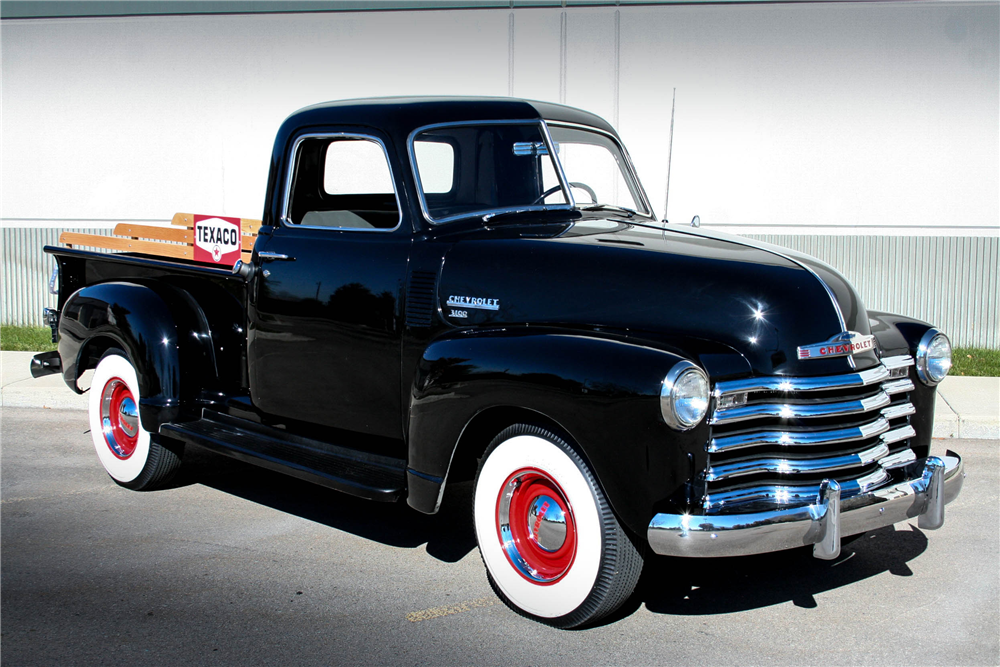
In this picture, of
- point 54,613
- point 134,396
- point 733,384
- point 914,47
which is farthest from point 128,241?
point 914,47

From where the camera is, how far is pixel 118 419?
18.0 feet

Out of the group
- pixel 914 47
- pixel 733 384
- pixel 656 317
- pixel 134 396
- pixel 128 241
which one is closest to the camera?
pixel 733 384

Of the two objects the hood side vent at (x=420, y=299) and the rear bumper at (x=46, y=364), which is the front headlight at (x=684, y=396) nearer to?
the hood side vent at (x=420, y=299)

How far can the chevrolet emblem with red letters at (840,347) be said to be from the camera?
3.42 metres

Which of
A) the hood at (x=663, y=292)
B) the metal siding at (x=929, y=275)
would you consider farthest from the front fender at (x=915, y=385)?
the metal siding at (x=929, y=275)

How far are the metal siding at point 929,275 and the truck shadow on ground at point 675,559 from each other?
5.58 m

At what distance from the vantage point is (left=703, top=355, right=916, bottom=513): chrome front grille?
3.24 metres

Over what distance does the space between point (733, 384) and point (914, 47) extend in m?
7.81

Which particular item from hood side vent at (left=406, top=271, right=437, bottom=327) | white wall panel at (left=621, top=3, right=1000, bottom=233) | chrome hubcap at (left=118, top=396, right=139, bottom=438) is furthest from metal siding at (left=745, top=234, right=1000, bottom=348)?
chrome hubcap at (left=118, top=396, right=139, bottom=438)

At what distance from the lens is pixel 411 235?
417 cm

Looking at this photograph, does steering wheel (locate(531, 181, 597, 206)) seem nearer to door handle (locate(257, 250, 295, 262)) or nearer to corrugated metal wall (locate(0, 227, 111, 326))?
door handle (locate(257, 250, 295, 262))

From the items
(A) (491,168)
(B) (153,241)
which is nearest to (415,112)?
(A) (491,168)

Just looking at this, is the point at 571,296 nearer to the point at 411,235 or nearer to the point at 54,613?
the point at 411,235

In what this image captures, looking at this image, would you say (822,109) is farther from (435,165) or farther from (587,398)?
(587,398)
